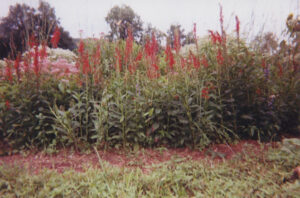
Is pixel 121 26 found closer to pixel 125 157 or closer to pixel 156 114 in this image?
pixel 156 114

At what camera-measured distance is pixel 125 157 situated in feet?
8.53

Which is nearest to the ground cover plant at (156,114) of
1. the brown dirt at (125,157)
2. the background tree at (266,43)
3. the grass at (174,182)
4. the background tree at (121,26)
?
the brown dirt at (125,157)

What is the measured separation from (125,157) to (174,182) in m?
0.91

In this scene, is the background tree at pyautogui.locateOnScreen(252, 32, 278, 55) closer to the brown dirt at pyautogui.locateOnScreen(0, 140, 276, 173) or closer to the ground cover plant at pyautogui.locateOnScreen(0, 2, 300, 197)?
the ground cover plant at pyautogui.locateOnScreen(0, 2, 300, 197)

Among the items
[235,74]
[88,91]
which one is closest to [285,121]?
[235,74]

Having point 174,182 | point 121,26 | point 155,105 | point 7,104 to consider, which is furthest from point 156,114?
point 121,26

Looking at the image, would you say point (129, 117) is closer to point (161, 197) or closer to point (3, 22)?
point (161, 197)

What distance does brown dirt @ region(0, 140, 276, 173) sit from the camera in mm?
2412

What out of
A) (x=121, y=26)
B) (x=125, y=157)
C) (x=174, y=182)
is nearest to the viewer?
(x=174, y=182)

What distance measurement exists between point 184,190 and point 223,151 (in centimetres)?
110

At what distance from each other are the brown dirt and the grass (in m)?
0.30

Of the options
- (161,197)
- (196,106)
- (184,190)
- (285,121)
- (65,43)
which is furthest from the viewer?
(65,43)

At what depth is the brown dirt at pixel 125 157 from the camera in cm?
241

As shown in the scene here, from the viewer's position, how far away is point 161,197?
166 centimetres
